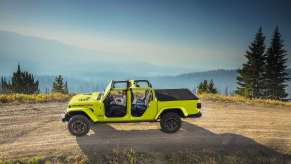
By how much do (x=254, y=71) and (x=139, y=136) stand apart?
35.9 m

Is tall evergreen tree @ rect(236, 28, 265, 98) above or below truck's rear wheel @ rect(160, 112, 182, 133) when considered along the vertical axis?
above

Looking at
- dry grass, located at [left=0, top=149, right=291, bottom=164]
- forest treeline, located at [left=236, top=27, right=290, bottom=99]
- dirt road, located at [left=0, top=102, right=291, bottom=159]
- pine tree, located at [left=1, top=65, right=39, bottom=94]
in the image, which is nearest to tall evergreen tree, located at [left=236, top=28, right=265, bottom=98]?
forest treeline, located at [left=236, top=27, right=290, bottom=99]

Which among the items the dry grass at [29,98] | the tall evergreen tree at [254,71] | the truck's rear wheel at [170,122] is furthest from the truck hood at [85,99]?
the tall evergreen tree at [254,71]

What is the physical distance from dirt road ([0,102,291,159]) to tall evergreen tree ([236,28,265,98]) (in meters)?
29.7

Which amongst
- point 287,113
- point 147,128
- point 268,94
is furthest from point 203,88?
point 147,128

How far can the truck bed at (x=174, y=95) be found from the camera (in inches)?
404

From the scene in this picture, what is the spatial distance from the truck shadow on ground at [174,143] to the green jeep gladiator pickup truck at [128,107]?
1.82 feet

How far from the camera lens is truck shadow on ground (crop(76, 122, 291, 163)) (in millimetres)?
9477

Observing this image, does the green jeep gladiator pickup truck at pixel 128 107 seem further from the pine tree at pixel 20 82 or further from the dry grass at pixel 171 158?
the pine tree at pixel 20 82

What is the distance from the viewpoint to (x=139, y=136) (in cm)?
1046

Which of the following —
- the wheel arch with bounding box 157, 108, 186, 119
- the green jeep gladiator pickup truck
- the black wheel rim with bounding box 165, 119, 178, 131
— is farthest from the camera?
the black wheel rim with bounding box 165, 119, 178, 131

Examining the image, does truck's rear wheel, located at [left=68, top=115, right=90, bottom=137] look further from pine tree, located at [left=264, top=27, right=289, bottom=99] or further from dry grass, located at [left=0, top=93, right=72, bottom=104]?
pine tree, located at [left=264, top=27, right=289, bottom=99]

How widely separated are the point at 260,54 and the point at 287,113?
2839 centimetres

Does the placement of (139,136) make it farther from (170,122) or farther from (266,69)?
(266,69)
